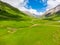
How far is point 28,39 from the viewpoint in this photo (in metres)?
60.2

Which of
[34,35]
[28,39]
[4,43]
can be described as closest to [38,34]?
[34,35]

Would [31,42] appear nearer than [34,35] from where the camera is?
Yes

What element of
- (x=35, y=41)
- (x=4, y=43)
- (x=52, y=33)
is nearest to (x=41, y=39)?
(x=35, y=41)

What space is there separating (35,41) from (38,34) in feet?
23.5

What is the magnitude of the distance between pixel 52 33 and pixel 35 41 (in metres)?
9.95

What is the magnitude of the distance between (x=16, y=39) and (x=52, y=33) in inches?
588

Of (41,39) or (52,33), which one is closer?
(41,39)

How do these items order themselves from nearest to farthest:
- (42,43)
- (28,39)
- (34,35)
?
(42,43)
(28,39)
(34,35)

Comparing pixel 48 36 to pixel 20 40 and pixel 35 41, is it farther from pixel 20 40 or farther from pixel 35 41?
pixel 20 40

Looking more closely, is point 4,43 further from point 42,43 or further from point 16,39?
point 42,43

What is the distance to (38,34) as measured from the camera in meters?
65.0

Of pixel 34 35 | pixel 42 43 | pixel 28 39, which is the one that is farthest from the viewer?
pixel 34 35

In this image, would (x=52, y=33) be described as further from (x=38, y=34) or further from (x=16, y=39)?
(x=16, y=39)

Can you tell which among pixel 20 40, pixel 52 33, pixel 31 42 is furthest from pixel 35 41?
pixel 52 33
